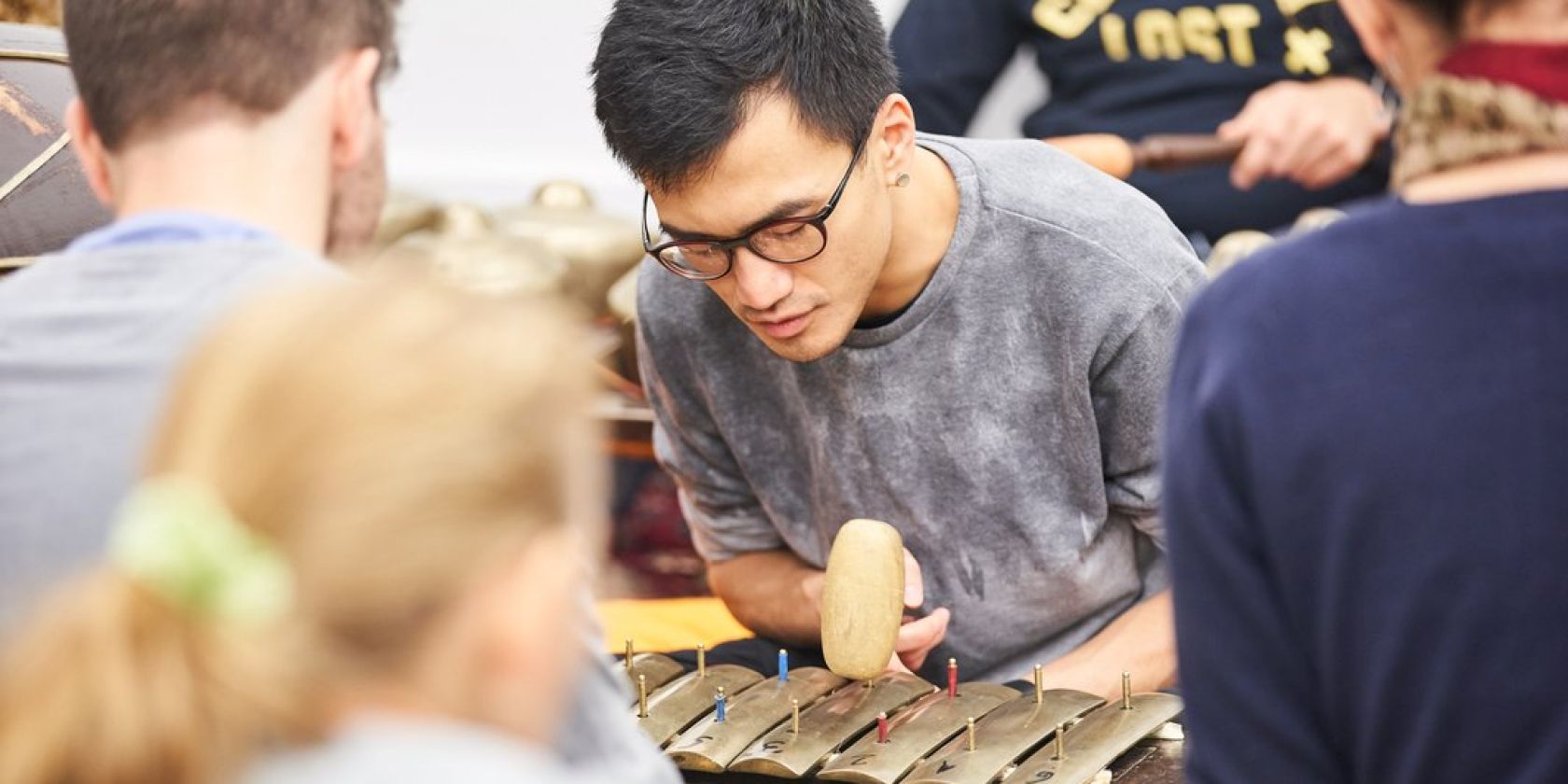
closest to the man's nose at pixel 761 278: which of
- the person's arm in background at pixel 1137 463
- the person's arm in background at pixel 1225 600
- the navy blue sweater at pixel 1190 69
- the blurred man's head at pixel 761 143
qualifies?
the blurred man's head at pixel 761 143

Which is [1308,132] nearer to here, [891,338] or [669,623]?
[891,338]

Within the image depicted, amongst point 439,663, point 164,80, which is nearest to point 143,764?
point 439,663

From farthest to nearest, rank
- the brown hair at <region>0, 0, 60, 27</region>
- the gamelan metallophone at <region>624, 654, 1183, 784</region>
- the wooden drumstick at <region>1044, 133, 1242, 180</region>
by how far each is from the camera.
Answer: the wooden drumstick at <region>1044, 133, 1242, 180</region>
the brown hair at <region>0, 0, 60, 27</region>
the gamelan metallophone at <region>624, 654, 1183, 784</region>

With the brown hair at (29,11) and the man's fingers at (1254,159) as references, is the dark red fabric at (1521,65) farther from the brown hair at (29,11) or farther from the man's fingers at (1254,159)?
the brown hair at (29,11)

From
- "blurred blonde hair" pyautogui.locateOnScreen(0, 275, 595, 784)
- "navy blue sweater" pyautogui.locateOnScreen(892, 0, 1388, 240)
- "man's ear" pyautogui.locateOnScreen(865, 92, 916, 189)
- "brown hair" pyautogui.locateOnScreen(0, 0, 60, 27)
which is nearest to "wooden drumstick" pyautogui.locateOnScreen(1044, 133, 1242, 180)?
"navy blue sweater" pyautogui.locateOnScreen(892, 0, 1388, 240)

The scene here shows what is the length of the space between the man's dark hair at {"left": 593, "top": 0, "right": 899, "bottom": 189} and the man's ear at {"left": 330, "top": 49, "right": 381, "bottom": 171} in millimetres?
572

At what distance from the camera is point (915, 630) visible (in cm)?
219

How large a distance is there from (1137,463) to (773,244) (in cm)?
55

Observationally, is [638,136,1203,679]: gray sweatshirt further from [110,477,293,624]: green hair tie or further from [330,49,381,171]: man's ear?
[110,477,293,624]: green hair tie

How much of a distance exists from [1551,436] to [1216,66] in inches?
90.4

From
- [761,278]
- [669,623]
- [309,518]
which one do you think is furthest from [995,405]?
[309,518]

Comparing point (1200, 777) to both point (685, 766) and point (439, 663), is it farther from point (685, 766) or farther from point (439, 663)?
point (685, 766)

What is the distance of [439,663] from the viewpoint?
0.88 metres

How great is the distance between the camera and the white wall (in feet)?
14.8
